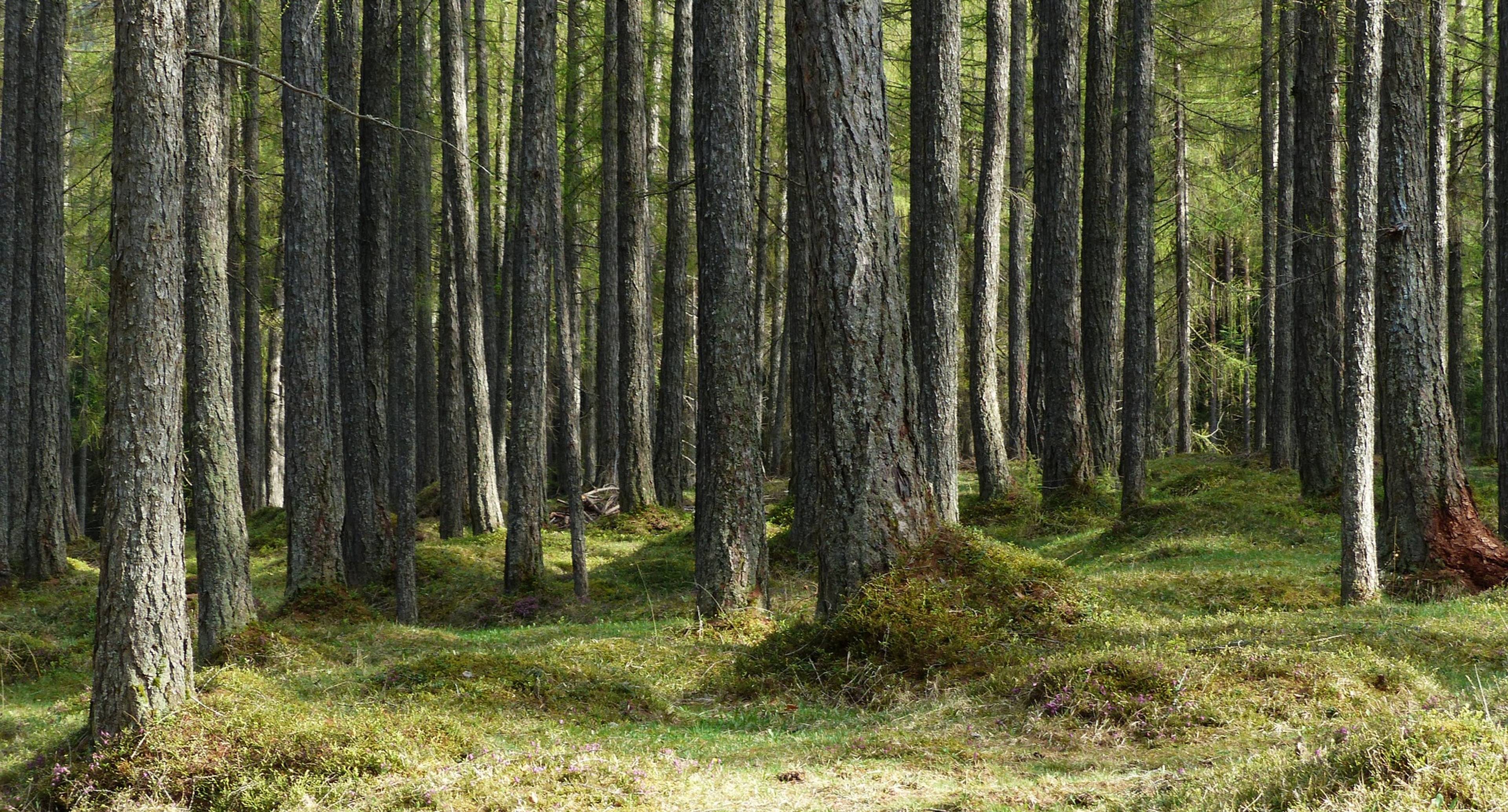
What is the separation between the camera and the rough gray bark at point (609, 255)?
20828 mm

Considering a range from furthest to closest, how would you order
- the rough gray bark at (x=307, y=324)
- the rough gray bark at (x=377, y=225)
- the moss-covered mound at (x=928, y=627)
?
the rough gray bark at (x=377, y=225)
the rough gray bark at (x=307, y=324)
the moss-covered mound at (x=928, y=627)

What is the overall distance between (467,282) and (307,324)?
16.5 ft

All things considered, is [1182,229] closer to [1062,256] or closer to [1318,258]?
[1318,258]

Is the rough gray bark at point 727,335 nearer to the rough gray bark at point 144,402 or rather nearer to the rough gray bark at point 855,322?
the rough gray bark at point 855,322

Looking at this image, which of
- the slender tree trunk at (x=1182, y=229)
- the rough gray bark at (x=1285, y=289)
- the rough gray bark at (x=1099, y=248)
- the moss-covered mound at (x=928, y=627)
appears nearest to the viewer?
the moss-covered mound at (x=928, y=627)

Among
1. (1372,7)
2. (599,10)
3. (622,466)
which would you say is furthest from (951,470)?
(599,10)

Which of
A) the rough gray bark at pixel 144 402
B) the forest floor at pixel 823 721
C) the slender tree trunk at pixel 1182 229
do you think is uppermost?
the slender tree trunk at pixel 1182 229

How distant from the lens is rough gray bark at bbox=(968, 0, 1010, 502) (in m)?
17.3

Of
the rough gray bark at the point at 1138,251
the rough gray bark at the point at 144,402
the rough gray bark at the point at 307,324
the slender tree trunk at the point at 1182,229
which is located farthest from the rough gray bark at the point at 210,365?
the slender tree trunk at the point at 1182,229

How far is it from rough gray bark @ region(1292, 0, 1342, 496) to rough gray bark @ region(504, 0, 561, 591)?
10.3 metres

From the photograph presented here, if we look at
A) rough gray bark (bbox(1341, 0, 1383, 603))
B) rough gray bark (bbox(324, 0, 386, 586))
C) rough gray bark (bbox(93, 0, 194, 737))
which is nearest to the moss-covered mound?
rough gray bark (bbox(1341, 0, 1383, 603))

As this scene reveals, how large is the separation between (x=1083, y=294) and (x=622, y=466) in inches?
333

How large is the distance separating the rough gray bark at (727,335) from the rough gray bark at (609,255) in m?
9.75

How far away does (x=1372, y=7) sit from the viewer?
944cm
